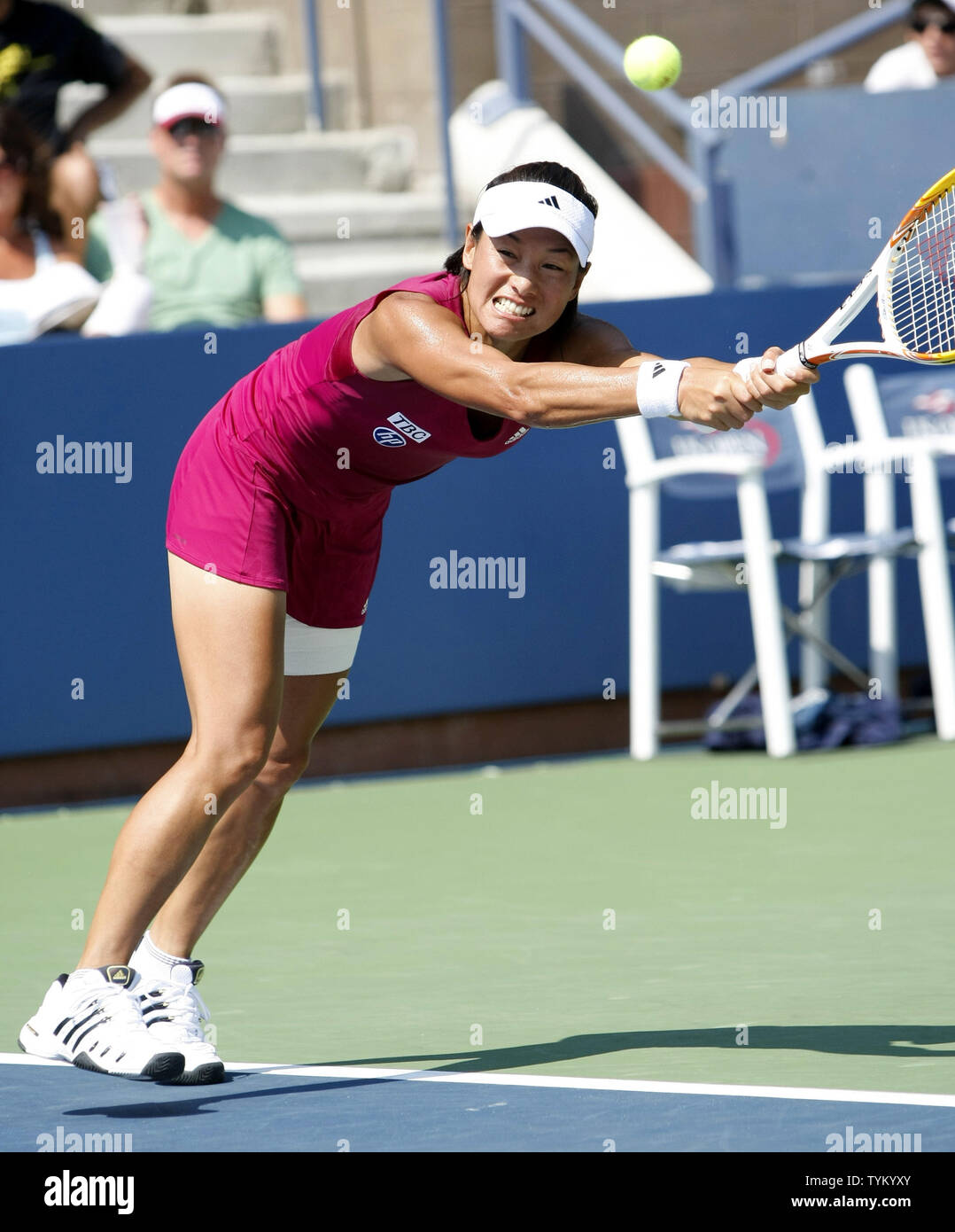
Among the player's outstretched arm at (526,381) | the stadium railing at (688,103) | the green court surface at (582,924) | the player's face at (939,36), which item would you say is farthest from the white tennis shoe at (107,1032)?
the player's face at (939,36)

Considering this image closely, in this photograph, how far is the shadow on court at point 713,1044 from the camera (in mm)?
4371

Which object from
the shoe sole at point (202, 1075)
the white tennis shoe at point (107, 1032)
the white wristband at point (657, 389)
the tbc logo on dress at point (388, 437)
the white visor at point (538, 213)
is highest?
the white visor at point (538, 213)

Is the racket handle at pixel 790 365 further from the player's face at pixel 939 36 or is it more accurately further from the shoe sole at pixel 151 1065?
the player's face at pixel 939 36

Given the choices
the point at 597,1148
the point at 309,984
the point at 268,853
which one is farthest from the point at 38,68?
the point at 597,1148

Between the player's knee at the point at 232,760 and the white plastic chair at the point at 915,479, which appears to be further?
the white plastic chair at the point at 915,479

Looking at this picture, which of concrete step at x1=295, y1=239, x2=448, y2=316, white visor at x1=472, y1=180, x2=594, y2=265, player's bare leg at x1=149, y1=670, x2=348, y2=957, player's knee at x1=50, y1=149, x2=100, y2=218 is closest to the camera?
white visor at x1=472, y1=180, x2=594, y2=265

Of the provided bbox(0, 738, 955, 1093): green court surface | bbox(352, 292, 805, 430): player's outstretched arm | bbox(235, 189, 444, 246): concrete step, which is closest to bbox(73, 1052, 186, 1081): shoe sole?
bbox(0, 738, 955, 1093): green court surface

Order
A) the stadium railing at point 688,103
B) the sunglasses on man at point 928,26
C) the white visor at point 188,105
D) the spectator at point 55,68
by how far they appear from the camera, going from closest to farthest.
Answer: the white visor at point 188,105 < the spectator at point 55,68 < the stadium railing at point 688,103 < the sunglasses on man at point 928,26

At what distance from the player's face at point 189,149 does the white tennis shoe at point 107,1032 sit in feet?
17.1

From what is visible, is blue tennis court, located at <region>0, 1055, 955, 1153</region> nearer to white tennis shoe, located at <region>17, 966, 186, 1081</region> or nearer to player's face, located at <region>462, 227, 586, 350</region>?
white tennis shoe, located at <region>17, 966, 186, 1081</region>

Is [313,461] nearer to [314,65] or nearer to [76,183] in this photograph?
[76,183]

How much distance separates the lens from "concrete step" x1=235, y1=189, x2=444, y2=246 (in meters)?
11.1

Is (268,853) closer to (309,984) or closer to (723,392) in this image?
(309,984)

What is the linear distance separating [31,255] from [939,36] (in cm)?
447
